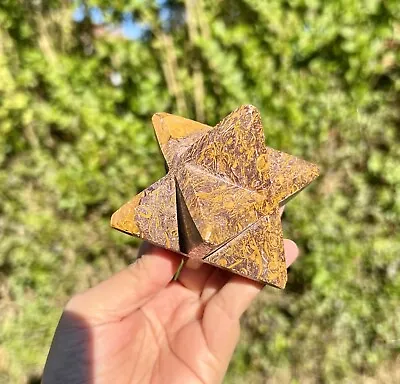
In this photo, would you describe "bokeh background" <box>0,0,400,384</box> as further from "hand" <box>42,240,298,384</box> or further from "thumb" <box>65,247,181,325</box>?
"thumb" <box>65,247,181,325</box>

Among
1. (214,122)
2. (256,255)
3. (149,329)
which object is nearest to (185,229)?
→ (256,255)

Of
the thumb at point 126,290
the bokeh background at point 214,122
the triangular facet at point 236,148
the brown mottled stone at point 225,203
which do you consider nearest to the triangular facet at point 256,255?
the brown mottled stone at point 225,203

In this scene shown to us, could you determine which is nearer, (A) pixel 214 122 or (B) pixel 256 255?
(B) pixel 256 255

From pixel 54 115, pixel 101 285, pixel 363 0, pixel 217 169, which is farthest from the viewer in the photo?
pixel 54 115

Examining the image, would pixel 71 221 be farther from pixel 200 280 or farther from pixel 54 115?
pixel 200 280

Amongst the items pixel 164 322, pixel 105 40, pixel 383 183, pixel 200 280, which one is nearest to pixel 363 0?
pixel 383 183

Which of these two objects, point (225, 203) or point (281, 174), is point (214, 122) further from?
point (225, 203)

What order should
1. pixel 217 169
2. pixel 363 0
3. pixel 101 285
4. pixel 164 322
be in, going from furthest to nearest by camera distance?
pixel 363 0 < pixel 164 322 < pixel 101 285 < pixel 217 169

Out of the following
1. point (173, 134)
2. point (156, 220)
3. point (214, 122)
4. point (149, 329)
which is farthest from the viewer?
point (214, 122)
